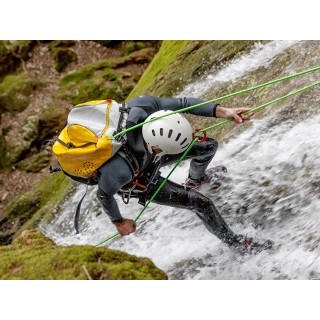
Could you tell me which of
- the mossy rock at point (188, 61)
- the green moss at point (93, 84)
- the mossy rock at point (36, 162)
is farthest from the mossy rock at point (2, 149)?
the mossy rock at point (188, 61)

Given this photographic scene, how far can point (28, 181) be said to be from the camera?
13047 millimetres

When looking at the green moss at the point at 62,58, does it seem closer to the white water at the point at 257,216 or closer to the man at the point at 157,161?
the white water at the point at 257,216

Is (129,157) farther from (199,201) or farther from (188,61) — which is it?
(188,61)

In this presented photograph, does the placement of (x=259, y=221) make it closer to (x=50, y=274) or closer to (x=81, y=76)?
(x=50, y=274)

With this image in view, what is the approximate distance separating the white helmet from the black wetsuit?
7.5 inches

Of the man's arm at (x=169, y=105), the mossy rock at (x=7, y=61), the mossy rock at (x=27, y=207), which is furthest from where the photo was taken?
the mossy rock at (x=7, y=61)

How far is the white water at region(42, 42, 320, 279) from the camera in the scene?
5426mm

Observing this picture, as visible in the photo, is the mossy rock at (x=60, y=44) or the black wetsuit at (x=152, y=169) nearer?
the black wetsuit at (x=152, y=169)

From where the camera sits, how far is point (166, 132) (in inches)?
171

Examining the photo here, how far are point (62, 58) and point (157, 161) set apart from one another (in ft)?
37.5

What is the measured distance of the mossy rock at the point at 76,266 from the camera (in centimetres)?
399

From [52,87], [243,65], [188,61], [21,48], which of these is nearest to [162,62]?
[188,61]

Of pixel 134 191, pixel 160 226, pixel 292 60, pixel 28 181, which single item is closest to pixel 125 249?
pixel 160 226
